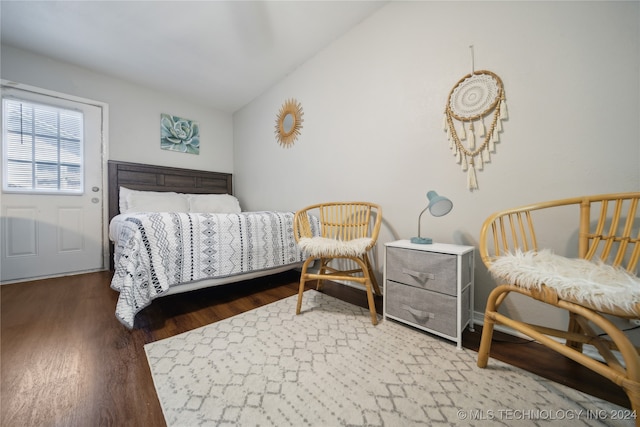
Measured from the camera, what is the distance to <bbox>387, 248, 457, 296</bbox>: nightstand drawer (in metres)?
1.16

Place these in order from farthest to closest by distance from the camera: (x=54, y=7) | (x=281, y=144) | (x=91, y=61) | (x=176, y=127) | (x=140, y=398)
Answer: (x=176, y=127) → (x=281, y=144) → (x=91, y=61) → (x=54, y=7) → (x=140, y=398)

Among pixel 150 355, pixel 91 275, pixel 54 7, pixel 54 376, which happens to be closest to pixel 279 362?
pixel 150 355

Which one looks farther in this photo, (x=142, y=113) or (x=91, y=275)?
(x=142, y=113)

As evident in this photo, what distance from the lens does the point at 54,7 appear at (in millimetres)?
1806

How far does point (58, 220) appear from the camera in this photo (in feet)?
8.07

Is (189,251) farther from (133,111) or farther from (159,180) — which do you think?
(133,111)

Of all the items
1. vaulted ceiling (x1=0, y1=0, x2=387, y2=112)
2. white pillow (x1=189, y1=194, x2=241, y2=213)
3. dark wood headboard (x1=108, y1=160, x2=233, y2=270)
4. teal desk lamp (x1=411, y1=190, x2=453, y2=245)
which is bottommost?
teal desk lamp (x1=411, y1=190, x2=453, y2=245)

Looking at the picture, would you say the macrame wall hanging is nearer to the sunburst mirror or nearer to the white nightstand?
the white nightstand

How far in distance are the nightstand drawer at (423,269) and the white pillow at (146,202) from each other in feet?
8.84

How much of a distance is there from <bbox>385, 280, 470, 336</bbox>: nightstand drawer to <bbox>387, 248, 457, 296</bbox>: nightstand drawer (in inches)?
1.6

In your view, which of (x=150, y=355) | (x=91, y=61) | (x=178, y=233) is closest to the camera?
(x=150, y=355)

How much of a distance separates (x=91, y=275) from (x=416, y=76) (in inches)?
154

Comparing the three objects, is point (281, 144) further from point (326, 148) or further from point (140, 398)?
point (140, 398)

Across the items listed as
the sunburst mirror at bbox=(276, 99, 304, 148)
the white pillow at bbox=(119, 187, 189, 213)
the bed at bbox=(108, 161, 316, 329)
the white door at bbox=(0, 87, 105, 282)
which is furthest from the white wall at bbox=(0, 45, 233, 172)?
the sunburst mirror at bbox=(276, 99, 304, 148)
